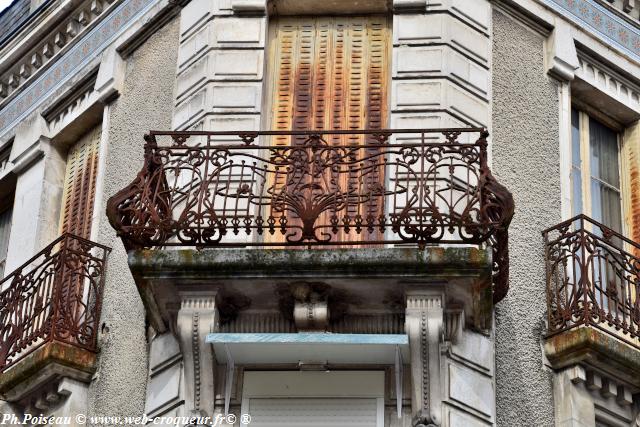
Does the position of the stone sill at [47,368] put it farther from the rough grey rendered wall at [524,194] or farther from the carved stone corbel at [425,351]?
the rough grey rendered wall at [524,194]

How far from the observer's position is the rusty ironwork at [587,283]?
15.7 metres

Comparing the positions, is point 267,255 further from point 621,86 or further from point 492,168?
point 621,86

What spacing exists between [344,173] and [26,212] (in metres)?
3.85

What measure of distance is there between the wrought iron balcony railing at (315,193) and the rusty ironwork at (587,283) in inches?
24.2

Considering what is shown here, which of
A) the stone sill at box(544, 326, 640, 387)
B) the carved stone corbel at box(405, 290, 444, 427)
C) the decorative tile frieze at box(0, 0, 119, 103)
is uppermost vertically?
the decorative tile frieze at box(0, 0, 119, 103)

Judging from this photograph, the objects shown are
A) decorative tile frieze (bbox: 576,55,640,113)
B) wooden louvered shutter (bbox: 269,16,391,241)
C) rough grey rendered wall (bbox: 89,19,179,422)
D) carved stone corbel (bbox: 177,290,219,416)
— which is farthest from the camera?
decorative tile frieze (bbox: 576,55,640,113)

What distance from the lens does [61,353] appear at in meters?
16.0

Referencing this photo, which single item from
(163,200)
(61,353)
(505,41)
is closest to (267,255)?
(163,200)

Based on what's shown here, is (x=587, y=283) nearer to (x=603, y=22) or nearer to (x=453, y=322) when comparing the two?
(x=453, y=322)

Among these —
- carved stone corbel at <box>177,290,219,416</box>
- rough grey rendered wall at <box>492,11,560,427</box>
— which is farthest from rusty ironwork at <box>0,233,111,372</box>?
rough grey rendered wall at <box>492,11,560,427</box>

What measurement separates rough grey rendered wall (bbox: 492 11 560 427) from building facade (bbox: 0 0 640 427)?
2cm

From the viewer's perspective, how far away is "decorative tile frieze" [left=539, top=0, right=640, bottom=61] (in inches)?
707

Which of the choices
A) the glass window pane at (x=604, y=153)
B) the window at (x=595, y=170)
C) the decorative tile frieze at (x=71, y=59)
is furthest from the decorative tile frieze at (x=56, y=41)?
the glass window pane at (x=604, y=153)

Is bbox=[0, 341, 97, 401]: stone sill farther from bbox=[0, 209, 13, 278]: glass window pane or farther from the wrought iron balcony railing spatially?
bbox=[0, 209, 13, 278]: glass window pane
